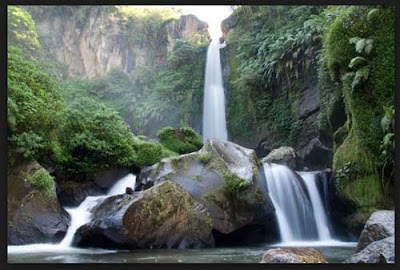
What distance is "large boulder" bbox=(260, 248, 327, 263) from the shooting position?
5199 millimetres

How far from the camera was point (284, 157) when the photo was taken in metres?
11.0

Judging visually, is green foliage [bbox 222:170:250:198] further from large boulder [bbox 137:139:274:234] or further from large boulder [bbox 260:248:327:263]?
large boulder [bbox 260:248:327:263]

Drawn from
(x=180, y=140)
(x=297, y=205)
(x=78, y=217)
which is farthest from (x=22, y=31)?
(x=297, y=205)

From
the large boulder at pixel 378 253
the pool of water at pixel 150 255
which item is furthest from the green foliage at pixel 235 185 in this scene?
the large boulder at pixel 378 253

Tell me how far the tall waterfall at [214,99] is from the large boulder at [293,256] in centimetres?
788

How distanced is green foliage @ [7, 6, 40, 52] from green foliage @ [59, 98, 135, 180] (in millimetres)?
2166

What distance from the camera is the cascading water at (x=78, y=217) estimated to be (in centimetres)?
699

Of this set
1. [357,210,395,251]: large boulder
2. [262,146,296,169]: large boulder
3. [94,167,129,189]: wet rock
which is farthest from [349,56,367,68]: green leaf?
[94,167,129,189]: wet rock

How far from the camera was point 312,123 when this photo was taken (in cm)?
1210

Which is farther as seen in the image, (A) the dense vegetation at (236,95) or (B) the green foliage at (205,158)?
(B) the green foliage at (205,158)

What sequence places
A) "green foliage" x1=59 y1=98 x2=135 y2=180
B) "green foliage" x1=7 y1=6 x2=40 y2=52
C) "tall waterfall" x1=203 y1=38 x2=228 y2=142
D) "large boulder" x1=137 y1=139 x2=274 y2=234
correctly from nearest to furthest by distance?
"large boulder" x1=137 y1=139 x2=274 y2=234
"green foliage" x1=59 y1=98 x2=135 y2=180
"green foliage" x1=7 y1=6 x2=40 y2=52
"tall waterfall" x1=203 y1=38 x2=228 y2=142

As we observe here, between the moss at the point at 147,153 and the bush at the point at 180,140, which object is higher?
the bush at the point at 180,140

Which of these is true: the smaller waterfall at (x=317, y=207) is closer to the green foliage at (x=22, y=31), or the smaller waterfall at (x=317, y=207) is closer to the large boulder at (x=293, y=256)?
the large boulder at (x=293, y=256)

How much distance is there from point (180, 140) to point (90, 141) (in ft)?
9.63
